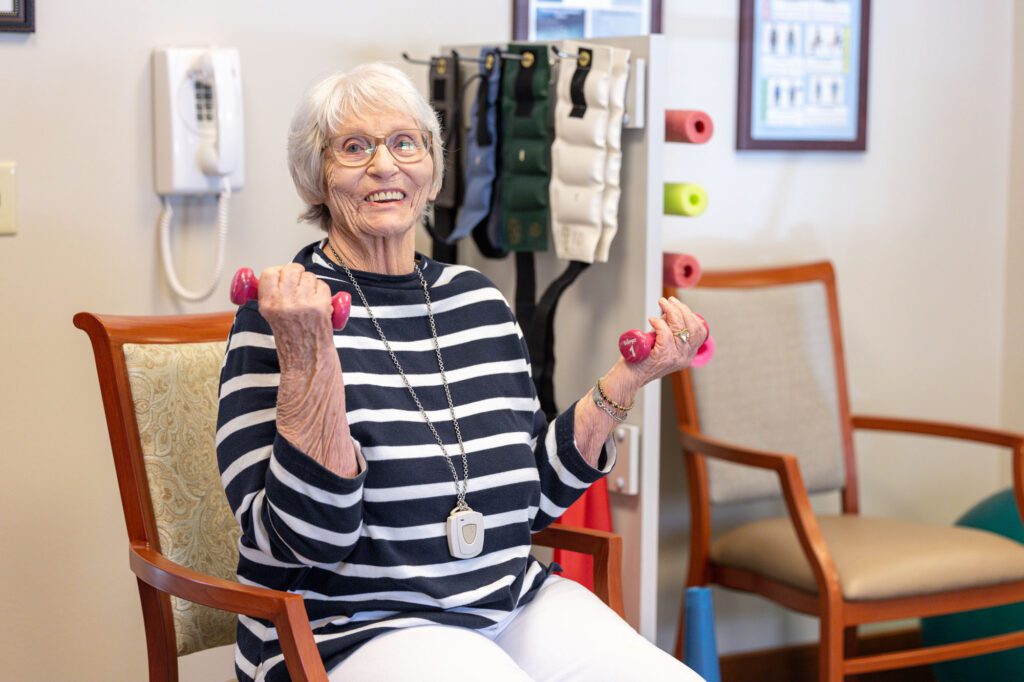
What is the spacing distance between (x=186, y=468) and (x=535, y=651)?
1.91 ft

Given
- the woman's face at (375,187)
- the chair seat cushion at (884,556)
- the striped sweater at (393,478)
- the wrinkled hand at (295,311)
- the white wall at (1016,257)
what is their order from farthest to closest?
the white wall at (1016,257), the chair seat cushion at (884,556), the woman's face at (375,187), the striped sweater at (393,478), the wrinkled hand at (295,311)

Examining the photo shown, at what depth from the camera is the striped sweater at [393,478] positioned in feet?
4.98

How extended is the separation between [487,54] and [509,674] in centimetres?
120

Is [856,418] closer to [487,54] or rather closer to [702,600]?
[702,600]

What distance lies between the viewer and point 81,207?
2.28 m

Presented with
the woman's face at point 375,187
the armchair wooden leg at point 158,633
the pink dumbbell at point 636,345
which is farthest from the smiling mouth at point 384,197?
the armchair wooden leg at point 158,633

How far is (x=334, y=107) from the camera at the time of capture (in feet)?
5.56

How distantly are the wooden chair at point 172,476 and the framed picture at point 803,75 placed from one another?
134 centimetres

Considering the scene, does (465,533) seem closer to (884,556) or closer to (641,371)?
(641,371)

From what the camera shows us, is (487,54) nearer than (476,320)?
→ No

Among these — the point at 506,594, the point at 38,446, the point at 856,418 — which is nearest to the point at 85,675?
the point at 38,446

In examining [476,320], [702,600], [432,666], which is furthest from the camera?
[702,600]

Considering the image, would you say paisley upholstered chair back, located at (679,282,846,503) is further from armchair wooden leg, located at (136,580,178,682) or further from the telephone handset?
armchair wooden leg, located at (136,580,178,682)

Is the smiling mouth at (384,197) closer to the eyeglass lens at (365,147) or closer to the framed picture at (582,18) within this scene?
the eyeglass lens at (365,147)
